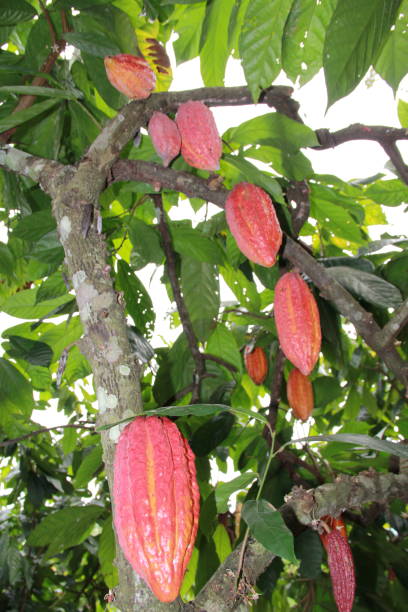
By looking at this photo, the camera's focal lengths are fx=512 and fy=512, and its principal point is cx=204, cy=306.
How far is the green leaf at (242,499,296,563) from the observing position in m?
0.68

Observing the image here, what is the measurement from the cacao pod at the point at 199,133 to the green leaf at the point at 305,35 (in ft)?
0.78

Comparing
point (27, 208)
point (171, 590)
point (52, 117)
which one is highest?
point (52, 117)

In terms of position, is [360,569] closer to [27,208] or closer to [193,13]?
[27,208]

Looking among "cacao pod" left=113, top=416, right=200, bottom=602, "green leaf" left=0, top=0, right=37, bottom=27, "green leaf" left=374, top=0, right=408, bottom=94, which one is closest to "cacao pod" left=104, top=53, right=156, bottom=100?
"green leaf" left=0, top=0, right=37, bottom=27

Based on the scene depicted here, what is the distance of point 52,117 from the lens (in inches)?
61.9

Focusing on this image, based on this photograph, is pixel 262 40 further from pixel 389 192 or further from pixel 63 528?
pixel 63 528

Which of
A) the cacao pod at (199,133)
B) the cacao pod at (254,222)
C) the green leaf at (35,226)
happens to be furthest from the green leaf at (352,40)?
the green leaf at (35,226)

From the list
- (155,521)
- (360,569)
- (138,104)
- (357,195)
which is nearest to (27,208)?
(138,104)

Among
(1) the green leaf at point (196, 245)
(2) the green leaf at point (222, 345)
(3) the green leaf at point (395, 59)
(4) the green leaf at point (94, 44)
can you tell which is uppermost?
(4) the green leaf at point (94, 44)

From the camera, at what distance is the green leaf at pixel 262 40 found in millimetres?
943

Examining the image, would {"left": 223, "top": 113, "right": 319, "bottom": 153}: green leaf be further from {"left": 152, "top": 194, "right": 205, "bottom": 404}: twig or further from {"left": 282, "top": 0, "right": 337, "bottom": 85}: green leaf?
{"left": 152, "top": 194, "right": 205, "bottom": 404}: twig

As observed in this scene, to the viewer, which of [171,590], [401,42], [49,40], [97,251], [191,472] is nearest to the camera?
[171,590]

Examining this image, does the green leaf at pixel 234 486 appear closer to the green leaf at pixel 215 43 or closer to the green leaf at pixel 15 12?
the green leaf at pixel 215 43

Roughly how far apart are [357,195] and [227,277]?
0.58m
